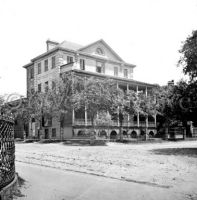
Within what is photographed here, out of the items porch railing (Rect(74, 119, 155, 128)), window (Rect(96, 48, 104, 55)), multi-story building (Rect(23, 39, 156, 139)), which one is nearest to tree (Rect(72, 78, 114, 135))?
porch railing (Rect(74, 119, 155, 128))

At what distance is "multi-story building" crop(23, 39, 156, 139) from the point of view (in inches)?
1559

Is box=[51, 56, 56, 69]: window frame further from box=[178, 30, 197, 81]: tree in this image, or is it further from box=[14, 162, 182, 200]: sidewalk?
box=[14, 162, 182, 200]: sidewalk

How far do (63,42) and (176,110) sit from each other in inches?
1012

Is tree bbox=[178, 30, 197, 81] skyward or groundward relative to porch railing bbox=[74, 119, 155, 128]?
skyward

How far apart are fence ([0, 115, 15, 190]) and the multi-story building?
30587 mm

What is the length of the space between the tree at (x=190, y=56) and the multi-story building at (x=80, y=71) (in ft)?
60.5

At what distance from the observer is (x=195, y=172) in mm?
12398

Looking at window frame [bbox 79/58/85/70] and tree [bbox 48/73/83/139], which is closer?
tree [bbox 48/73/83/139]

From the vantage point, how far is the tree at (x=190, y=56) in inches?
828

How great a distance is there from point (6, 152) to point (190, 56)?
55.9 ft

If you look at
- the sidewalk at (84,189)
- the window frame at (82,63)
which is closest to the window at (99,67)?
the window frame at (82,63)

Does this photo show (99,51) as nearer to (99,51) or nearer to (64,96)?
(99,51)

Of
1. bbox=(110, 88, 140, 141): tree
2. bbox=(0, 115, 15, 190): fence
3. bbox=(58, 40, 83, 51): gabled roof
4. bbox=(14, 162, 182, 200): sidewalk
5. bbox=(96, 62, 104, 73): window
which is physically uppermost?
bbox=(58, 40, 83, 51): gabled roof

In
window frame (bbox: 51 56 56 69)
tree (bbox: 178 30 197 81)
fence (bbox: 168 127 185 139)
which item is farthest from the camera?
fence (bbox: 168 127 185 139)
